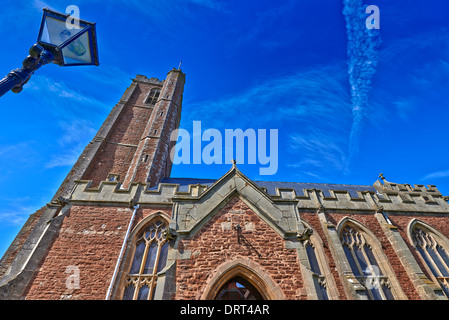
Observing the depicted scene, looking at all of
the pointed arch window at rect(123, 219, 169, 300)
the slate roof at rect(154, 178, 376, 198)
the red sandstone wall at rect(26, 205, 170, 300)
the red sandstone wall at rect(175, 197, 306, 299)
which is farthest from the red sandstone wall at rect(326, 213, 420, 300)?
the red sandstone wall at rect(26, 205, 170, 300)

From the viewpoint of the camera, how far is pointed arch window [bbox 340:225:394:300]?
30.7ft

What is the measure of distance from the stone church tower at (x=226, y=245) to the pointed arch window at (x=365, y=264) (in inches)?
1.8

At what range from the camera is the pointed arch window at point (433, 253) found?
1009 centimetres

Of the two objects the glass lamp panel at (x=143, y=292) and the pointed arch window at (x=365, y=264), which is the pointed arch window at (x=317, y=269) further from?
the glass lamp panel at (x=143, y=292)

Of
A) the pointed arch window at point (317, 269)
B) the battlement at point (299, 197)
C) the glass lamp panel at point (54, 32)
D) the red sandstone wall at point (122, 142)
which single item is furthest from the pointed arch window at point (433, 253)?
the red sandstone wall at point (122, 142)

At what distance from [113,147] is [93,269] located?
12.5 m

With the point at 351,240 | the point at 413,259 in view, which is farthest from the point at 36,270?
the point at 413,259

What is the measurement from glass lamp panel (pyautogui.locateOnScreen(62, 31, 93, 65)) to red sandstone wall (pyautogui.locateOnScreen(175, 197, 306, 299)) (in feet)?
31.7
